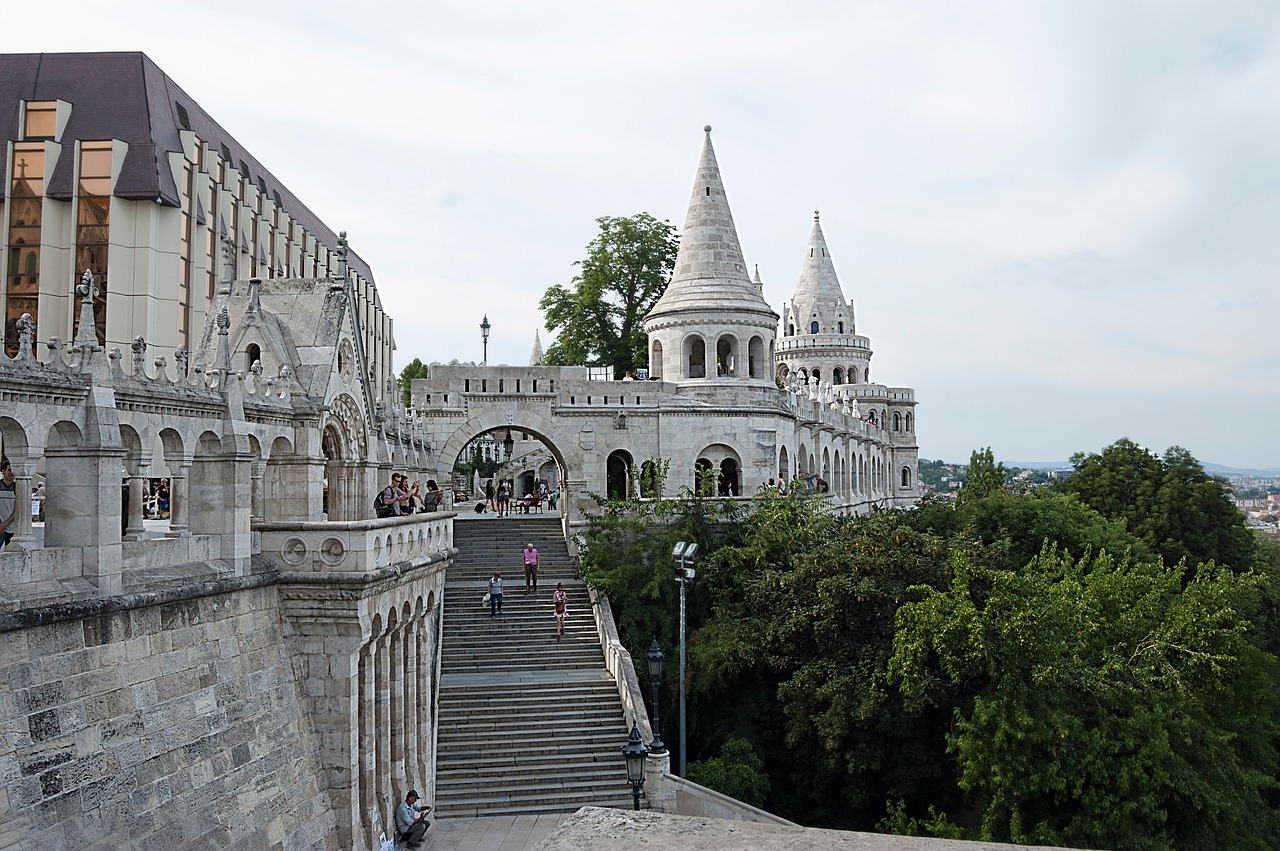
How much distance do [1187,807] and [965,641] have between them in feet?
14.2

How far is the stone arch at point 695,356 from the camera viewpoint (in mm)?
36156

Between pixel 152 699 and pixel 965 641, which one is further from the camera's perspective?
pixel 965 641

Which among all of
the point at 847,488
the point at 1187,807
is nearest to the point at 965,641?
the point at 1187,807

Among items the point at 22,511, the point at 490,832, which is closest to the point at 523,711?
the point at 490,832

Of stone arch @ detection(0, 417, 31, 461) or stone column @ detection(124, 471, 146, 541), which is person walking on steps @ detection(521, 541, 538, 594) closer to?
stone column @ detection(124, 471, 146, 541)

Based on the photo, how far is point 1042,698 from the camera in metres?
18.1

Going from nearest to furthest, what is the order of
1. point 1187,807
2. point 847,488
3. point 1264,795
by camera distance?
1. point 1187,807
2. point 1264,795
3. point 847,488

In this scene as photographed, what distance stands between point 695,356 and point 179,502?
26.2 m

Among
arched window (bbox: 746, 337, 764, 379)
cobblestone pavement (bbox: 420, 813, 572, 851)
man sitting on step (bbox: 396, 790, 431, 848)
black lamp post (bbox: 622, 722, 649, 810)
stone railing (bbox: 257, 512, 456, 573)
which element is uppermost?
arched window (bbox: 746, 337, 764, 379)

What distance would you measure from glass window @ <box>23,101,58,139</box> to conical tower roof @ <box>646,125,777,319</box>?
21.2 m

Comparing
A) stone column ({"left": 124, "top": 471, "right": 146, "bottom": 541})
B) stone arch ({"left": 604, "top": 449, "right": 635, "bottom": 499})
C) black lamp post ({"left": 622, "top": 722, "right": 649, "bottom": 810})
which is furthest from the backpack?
stone arch ({"left": 604, "top": 449, "right": 635, "bottom": 499})

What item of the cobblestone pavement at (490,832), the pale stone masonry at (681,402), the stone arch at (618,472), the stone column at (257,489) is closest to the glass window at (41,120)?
the pale stone masonry at (681,402)

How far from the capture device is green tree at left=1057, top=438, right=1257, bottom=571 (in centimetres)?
3900

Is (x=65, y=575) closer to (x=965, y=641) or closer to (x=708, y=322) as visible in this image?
(x=965, y=641)
